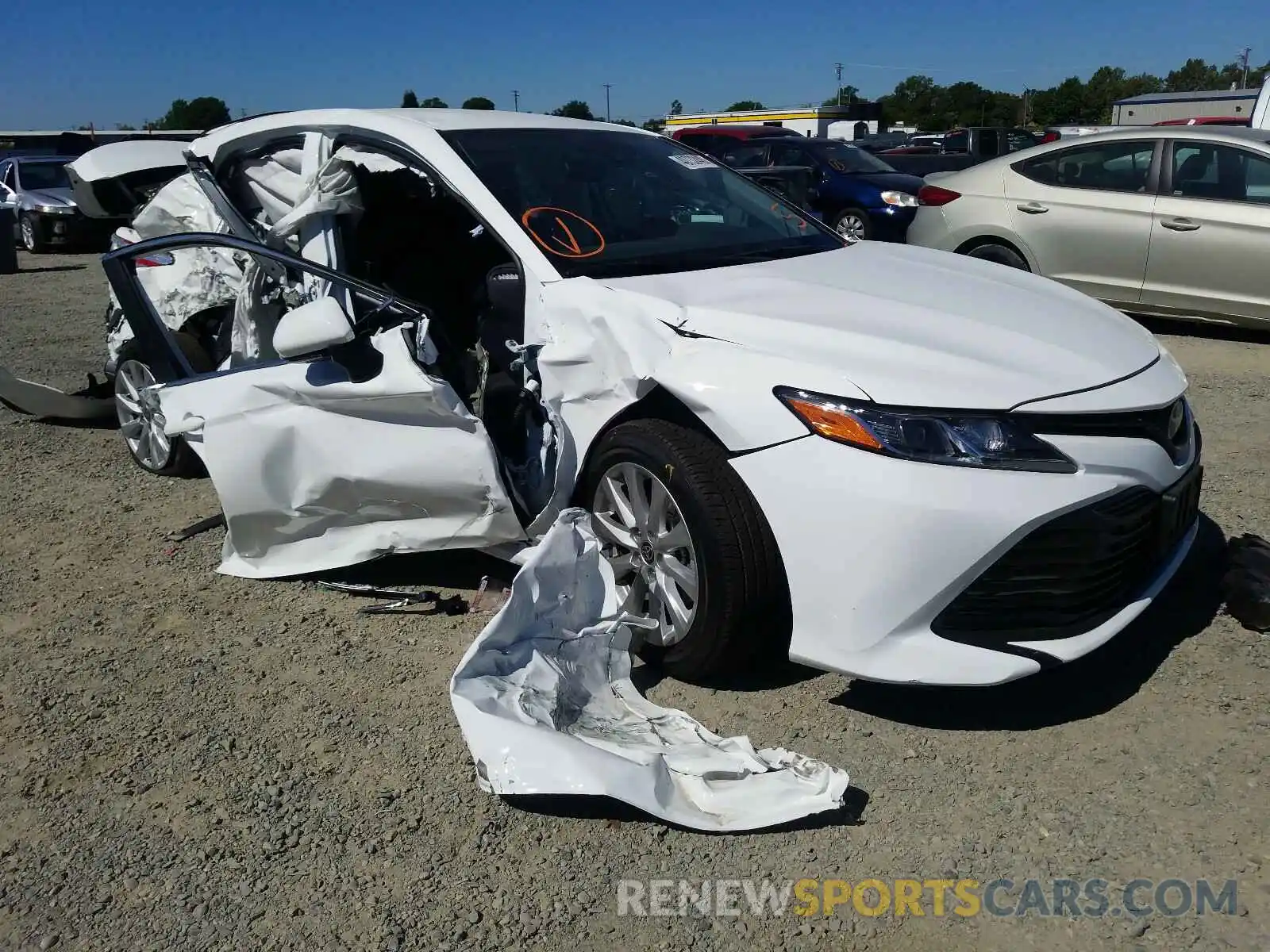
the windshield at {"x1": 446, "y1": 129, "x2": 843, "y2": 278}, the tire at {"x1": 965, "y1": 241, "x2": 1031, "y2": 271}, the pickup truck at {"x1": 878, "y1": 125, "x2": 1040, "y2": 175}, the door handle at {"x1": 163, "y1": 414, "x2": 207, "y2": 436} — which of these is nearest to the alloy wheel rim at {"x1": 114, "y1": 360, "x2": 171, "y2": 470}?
the door handle at {"x1": 163, "y1": 414, "x2": 207, "y2": 436}

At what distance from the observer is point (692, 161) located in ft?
14.6

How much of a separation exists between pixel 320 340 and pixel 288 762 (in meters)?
1.29

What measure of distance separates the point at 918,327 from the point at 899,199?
10.5 m

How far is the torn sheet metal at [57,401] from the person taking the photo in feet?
19.4

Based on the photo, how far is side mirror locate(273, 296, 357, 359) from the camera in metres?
3.39

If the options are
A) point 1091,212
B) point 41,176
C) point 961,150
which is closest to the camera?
point 1091,212

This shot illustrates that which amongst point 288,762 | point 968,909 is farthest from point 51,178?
point 968,909

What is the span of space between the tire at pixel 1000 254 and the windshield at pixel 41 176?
574 inches

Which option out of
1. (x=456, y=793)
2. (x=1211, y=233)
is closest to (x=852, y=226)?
(x=1211, y=233)

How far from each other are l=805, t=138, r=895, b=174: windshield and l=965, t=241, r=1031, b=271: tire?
5859mm

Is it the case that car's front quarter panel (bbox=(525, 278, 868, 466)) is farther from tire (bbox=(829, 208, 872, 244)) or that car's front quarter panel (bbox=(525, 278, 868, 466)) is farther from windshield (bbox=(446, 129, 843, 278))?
tire (bbox=(829, 208, 872, 244))

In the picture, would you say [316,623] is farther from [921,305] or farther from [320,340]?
[921,305]

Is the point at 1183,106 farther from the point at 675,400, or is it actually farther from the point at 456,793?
the point at 456,793

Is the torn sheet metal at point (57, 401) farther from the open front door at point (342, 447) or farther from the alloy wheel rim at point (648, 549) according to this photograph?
the alloy wheel rim at point (648, 549)
